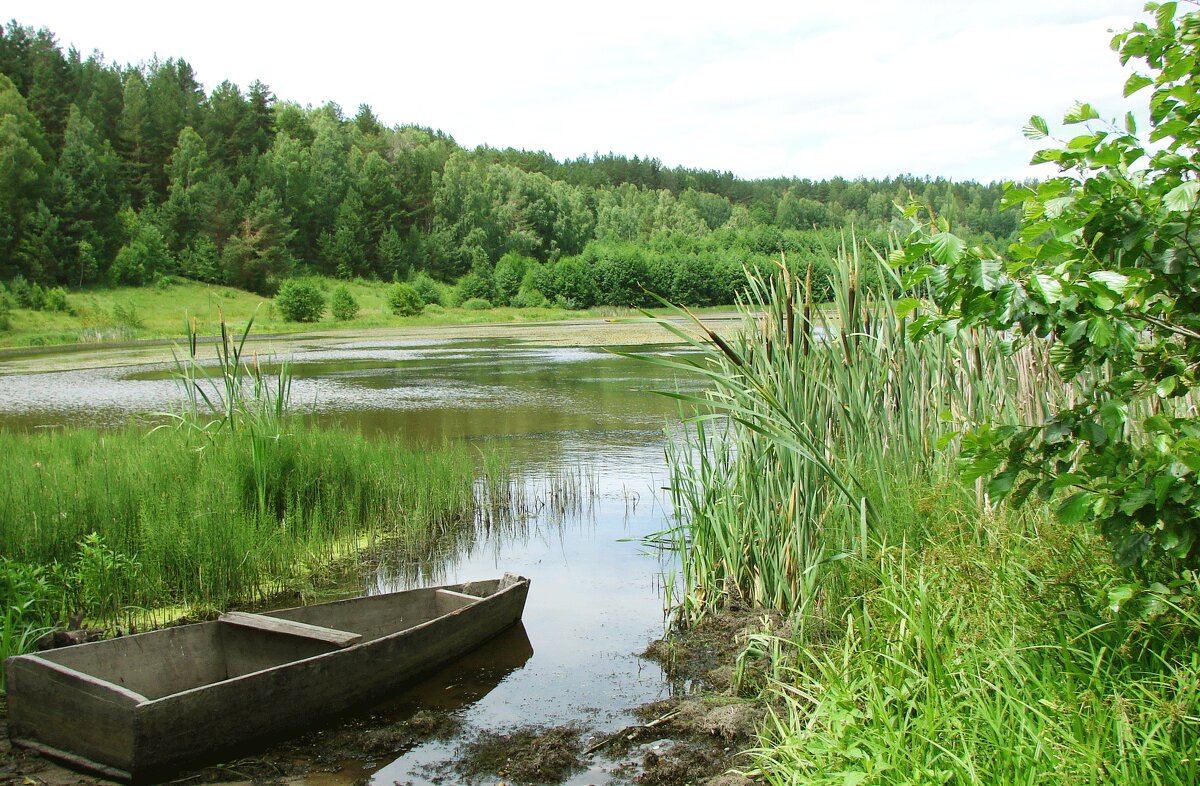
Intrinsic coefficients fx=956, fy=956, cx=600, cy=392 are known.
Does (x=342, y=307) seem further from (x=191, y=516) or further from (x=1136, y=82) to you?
(x=1136, y=82)

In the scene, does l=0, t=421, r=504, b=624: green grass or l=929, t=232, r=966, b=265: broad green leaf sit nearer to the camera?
l=929, t=232, r=966, b=265: broad green leaf

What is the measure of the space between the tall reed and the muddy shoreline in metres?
0.71

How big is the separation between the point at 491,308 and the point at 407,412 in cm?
5311

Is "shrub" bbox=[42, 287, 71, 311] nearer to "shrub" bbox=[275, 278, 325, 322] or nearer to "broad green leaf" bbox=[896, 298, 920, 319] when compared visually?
"shrub" bbox=[275, 278, 325, 322]

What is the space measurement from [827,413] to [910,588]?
5.58ft

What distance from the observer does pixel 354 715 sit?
17.0 feet

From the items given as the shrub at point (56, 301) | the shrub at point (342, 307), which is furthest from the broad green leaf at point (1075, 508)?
the shrub at point (342, 307)

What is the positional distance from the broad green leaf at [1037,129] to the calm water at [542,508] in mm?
3316

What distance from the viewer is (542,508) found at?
9.95 m

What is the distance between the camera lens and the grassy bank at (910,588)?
2.97m

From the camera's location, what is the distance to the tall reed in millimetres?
5289

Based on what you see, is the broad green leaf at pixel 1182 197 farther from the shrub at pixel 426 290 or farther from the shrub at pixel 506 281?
the shrub at pixel 506 281

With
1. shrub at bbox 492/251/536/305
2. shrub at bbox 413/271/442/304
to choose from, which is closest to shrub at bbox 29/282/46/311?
shrub at bbox 413/271/442/304

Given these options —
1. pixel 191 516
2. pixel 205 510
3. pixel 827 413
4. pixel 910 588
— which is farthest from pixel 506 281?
pixel 910 588
